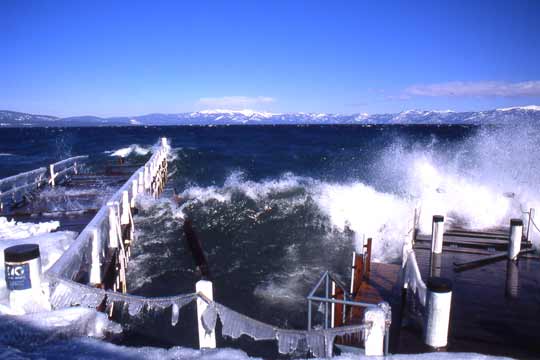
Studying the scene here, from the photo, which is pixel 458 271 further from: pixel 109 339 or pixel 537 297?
pixel 109 339

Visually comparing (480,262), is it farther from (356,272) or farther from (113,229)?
(113,229)

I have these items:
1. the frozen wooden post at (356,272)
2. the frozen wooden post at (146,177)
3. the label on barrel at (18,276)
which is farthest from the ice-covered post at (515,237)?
the frozen wooden post at (146,177)

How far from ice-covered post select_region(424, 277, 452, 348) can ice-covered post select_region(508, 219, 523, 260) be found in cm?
451

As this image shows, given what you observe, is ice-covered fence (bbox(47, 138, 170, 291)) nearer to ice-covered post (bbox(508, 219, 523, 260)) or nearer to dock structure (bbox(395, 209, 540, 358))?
dock structure (bbox(395, 209, 540, 358))

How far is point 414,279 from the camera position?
614 cm

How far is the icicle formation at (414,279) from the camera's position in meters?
5.54

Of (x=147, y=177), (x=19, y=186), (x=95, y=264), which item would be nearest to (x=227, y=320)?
(x=95, y=264)

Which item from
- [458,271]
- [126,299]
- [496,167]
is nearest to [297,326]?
[458,271]

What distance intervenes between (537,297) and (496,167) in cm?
2236

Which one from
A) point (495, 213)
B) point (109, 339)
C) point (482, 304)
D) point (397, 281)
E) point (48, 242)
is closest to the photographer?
point (109, 339)

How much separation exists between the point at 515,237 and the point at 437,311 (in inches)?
195

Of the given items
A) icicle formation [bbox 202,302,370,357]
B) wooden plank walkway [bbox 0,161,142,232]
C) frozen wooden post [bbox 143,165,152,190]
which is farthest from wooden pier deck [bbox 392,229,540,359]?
frozen wooden post [bbox 143,165,152,190]

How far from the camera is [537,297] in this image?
670cm

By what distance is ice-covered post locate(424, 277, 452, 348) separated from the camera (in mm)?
4746
